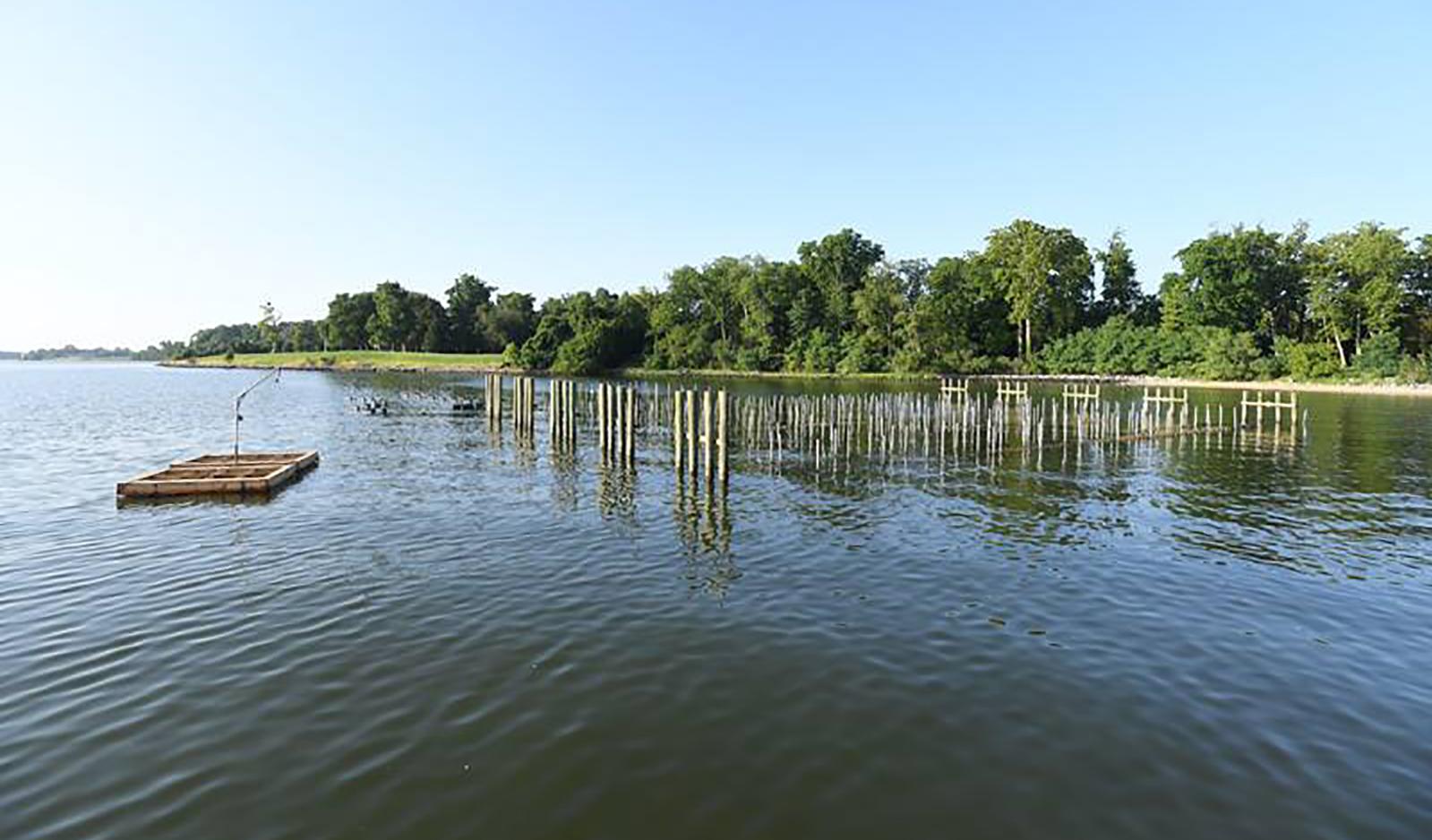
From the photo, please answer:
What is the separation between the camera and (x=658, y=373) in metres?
130

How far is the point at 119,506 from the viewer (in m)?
20.7

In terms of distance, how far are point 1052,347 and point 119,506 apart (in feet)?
363

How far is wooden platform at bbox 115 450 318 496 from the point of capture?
21625 mm

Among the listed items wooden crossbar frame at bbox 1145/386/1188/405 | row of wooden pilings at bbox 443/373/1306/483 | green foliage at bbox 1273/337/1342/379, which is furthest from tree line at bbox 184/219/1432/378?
row of wooden pilings at bbox 443/373/1306/483

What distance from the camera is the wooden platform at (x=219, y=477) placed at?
21.6 meters

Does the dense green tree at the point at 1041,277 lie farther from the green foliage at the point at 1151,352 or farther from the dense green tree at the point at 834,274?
the dense green tree at the point at 834,274

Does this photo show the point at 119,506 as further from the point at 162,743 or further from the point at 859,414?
the point at 859,414

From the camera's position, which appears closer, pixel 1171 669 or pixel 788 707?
pixel 788 707

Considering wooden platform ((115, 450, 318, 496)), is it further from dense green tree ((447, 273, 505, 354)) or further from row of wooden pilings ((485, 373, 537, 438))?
dense green tree ((447, 273, 505, 354))

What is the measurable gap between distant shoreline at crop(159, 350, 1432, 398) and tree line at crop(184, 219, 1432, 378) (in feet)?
8.34

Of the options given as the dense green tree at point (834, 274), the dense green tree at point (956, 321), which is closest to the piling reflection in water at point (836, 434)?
the dense green tree at point (956, 321)

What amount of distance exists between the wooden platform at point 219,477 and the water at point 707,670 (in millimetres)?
937

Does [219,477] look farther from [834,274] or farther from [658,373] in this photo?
[834,274]

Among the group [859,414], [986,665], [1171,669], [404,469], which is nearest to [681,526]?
[986,665]
